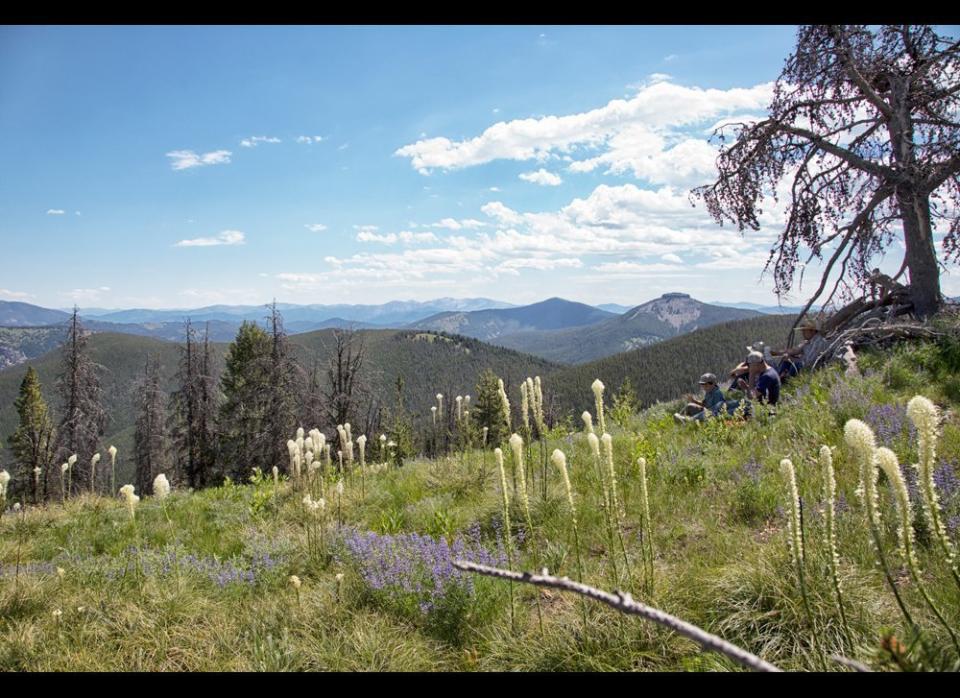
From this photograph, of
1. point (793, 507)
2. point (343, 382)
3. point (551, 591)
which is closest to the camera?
point (793, 507)

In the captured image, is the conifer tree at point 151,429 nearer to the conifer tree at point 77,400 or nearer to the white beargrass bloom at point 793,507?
the conifer tree at point 77,400

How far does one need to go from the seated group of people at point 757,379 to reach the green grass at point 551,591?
1.24 m

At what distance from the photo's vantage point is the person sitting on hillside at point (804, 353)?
1022 cm

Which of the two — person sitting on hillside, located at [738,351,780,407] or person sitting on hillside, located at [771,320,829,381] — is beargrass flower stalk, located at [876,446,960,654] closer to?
person sitting on hillside, located at [738,351,780,407]

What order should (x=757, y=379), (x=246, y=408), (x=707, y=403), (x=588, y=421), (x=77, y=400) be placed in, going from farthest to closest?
(x=246, y=408)
(x=77, y=400)
(x=707, y=403)
(x=757, y=379)
(x=588, y=421)

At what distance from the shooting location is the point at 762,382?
9109 millimetres

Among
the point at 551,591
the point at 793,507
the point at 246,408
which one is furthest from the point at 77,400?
the point at 793,507

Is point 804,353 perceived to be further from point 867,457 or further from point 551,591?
point 867,457

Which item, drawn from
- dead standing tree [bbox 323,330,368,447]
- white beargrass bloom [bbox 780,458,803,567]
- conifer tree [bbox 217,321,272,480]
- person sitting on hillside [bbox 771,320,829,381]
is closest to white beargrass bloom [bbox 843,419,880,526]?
white beargrass bloom [bbox 780,458,803,567]

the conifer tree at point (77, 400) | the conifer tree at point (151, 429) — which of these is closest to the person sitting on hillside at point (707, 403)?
the conifer tree at point (77, 400)

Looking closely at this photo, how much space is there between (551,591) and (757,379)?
7095mm

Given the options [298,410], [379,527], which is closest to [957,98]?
[379,527]
